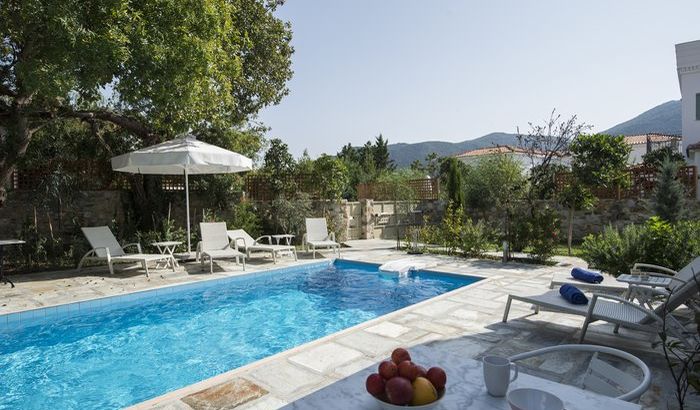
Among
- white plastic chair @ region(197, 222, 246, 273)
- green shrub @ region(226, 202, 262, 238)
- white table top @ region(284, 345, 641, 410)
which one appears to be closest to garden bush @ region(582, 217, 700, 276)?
white table top @ region(284, 345, 641, 410)

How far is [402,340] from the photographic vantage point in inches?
171

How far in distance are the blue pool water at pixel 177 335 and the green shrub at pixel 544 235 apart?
2289 mm

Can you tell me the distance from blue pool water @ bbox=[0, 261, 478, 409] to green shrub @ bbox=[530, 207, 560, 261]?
2.29m

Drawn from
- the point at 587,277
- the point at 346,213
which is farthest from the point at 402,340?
the point at 346,213

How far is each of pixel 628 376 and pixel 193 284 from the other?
7.17m

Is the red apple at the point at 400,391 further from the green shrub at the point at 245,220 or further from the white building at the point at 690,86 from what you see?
the white building at the point at 690,86

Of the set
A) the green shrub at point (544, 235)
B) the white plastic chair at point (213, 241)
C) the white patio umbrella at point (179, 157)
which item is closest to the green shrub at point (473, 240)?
the green shrub at point (544, 235)

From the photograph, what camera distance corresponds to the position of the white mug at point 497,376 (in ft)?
5.09

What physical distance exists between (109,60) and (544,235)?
9012mm

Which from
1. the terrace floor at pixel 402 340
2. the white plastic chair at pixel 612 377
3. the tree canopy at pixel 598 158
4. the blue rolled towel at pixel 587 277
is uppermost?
the tree canopy at pixel 598 158

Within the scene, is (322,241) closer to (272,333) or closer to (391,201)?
(272,333)

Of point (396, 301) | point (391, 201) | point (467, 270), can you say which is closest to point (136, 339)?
point (396, 301)

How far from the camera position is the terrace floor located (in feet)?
10.5

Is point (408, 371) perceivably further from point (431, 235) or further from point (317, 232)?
point (431, 235)
